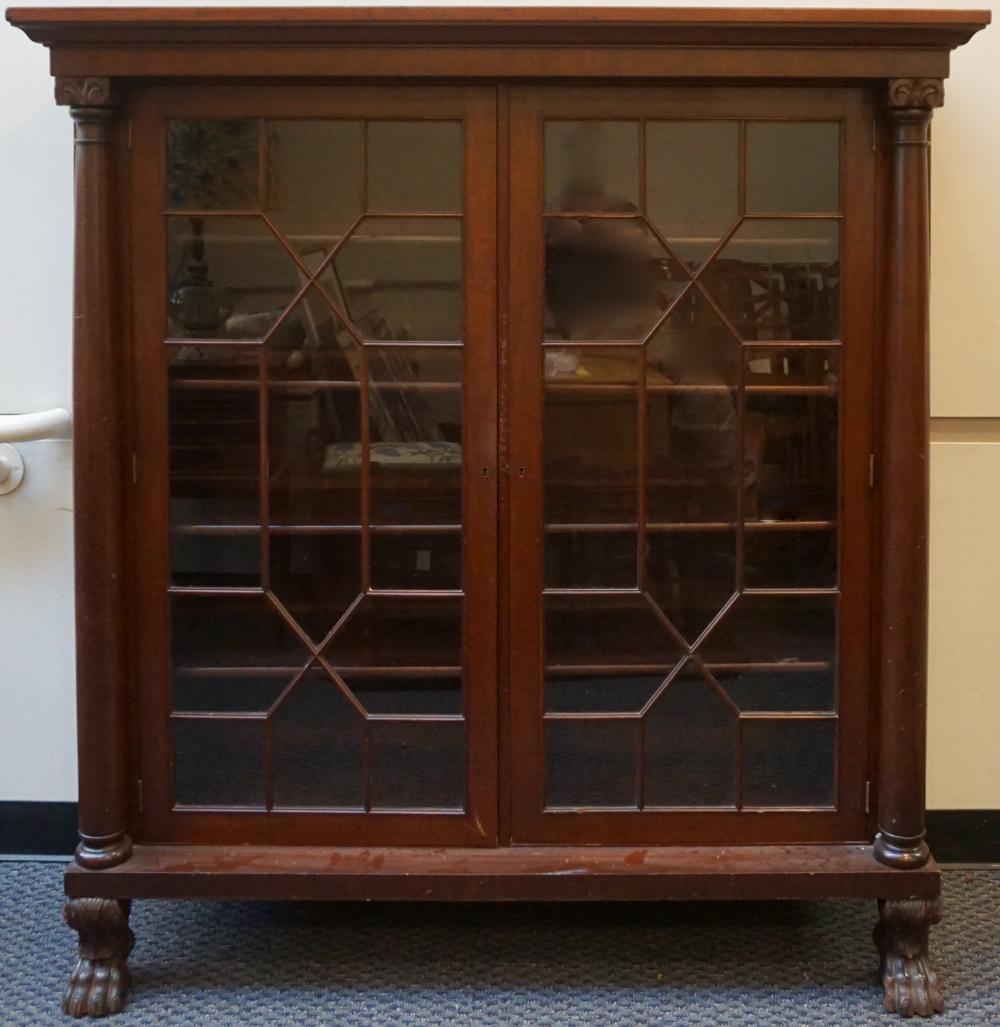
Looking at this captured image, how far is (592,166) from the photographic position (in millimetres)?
1655

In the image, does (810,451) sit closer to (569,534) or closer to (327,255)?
(569,534)

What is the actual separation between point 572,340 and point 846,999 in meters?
1.08

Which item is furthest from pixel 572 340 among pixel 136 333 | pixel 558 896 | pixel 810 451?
pixel 558 896

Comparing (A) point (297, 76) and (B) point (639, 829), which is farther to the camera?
(B) point (639, 829)

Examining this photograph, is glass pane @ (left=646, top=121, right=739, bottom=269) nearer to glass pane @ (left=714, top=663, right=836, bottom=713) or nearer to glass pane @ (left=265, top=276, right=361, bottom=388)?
glass pane @ (left=265, top=276, right=361, bottom=388)

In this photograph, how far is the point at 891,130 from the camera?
163 centimetres

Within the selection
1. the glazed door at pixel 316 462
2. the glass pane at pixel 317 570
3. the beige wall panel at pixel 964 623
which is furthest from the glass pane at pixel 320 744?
the beige wall panel at pixel 964 623

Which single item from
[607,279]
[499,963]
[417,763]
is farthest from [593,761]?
[607,279]

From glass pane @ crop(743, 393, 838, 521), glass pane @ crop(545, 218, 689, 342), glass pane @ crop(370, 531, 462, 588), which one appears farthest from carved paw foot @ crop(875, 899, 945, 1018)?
glass pane @ crop(545, 218, 689, 342)

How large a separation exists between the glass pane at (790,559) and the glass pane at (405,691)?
479 millimetres

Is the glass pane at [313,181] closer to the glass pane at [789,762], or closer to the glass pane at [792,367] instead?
the glass pane at [792,367]

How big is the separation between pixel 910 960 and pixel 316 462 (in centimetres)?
116

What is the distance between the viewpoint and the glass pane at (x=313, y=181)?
65.1 inches

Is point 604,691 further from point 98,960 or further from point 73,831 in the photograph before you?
point 73,831
